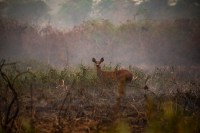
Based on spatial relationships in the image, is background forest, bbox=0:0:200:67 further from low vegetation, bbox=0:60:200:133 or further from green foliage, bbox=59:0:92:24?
green foliage, bbox=59:0:92:24

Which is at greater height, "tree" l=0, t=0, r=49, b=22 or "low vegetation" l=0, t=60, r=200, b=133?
"tree" l=0, t=0, r=49, b=22

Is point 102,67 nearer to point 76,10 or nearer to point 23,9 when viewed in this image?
point 23,9

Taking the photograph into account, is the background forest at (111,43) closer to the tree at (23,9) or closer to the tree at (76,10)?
the tree at (23,9)

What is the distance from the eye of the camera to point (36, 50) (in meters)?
15.6

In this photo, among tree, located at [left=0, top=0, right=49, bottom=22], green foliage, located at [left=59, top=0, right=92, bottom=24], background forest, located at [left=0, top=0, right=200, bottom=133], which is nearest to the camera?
background forest, located at [left=0, top=0, right=200, bottom=133]

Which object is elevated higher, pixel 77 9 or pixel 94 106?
pixel 77 9

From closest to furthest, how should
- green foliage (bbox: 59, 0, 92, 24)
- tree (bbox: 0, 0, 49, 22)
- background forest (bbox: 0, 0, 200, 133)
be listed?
background forest (bbox: 0, 0, 200, 133) < tree (bbox: 0, 0, 49, 22) < green foliage (bbox: 59, 0, 92, 24)

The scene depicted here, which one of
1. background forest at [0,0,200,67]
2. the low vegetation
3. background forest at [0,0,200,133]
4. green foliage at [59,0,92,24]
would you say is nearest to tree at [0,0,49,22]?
background forest at [0,0,200,133]

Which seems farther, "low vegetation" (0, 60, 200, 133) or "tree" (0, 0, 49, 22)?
"tree" (0, 0, 49, 22)

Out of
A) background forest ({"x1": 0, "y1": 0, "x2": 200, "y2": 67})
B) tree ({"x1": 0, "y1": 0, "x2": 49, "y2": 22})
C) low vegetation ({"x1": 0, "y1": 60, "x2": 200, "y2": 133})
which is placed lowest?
low vegetation ({"x1": 0, "y1": 60, "x2": 200, "y2": 133})

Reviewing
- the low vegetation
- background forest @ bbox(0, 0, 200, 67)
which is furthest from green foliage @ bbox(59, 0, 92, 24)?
the low vegetation

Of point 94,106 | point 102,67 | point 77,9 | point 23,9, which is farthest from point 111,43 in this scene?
point 77,9

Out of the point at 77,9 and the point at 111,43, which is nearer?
the point at 111,43

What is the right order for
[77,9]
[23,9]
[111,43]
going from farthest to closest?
[77,9] → [23,9] → [111,43]
